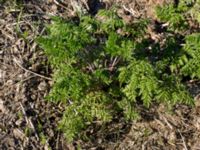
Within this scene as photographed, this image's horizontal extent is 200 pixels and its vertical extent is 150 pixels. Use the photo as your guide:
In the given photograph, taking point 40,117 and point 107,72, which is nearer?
point 107,72

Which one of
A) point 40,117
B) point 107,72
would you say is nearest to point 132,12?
point 107,72

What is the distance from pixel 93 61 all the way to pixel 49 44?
503 mm

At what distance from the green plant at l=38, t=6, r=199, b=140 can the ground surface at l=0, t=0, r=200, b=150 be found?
0.15 meters

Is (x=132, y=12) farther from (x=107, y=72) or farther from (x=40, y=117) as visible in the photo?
(x=40, y=117)

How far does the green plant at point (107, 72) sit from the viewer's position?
3951 millimetres

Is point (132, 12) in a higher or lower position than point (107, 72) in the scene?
higher

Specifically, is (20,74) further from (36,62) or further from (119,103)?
(119,103)

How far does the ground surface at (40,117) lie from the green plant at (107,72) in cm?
15

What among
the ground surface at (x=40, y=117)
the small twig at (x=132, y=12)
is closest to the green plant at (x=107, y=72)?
the ground surface at (x=40, y=117)

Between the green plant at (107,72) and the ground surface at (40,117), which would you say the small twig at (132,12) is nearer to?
the green plant at (107,72)

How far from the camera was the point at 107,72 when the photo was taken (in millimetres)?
4223

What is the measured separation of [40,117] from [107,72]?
26.7 inches

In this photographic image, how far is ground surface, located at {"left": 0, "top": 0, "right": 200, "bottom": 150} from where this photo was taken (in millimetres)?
4234

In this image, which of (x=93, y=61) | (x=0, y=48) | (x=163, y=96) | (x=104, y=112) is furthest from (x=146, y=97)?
(x=0, y=48)
